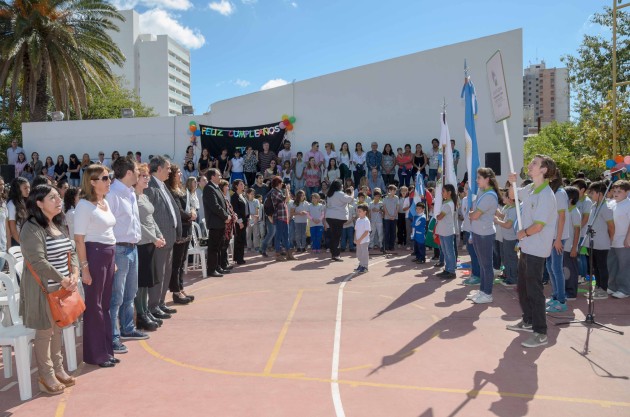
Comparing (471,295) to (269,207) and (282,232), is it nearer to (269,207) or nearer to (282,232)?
(282,232)

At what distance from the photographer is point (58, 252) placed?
4.66 metres

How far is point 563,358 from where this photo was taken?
5391 mm

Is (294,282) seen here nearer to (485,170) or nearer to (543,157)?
(485,170)

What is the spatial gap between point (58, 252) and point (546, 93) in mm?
154767

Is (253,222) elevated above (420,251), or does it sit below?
above

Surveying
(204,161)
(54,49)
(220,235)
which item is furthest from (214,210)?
(54,49)

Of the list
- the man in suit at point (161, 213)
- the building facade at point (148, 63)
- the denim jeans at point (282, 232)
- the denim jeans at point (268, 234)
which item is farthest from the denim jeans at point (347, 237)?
the building facade at point (148, 63)

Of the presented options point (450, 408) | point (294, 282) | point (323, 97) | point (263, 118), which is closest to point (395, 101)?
point (323, 97)

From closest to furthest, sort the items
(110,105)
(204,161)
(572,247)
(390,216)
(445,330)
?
1. (445,330)
2. (572,247)
3. (390,216)
4. (204,161)
5. (110,105)

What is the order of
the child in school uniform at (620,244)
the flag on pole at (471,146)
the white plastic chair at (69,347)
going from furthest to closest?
the flag on pole at (471,146), the child in school uniform at (620,244), the white plastic chair at (69,347)

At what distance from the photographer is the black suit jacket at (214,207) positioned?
9.94 m

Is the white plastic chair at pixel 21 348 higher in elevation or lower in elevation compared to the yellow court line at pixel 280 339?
higher

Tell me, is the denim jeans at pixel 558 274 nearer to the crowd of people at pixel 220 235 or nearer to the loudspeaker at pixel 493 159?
the crowd of people at pixel 220 235

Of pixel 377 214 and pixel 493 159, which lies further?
pixel 377 214
